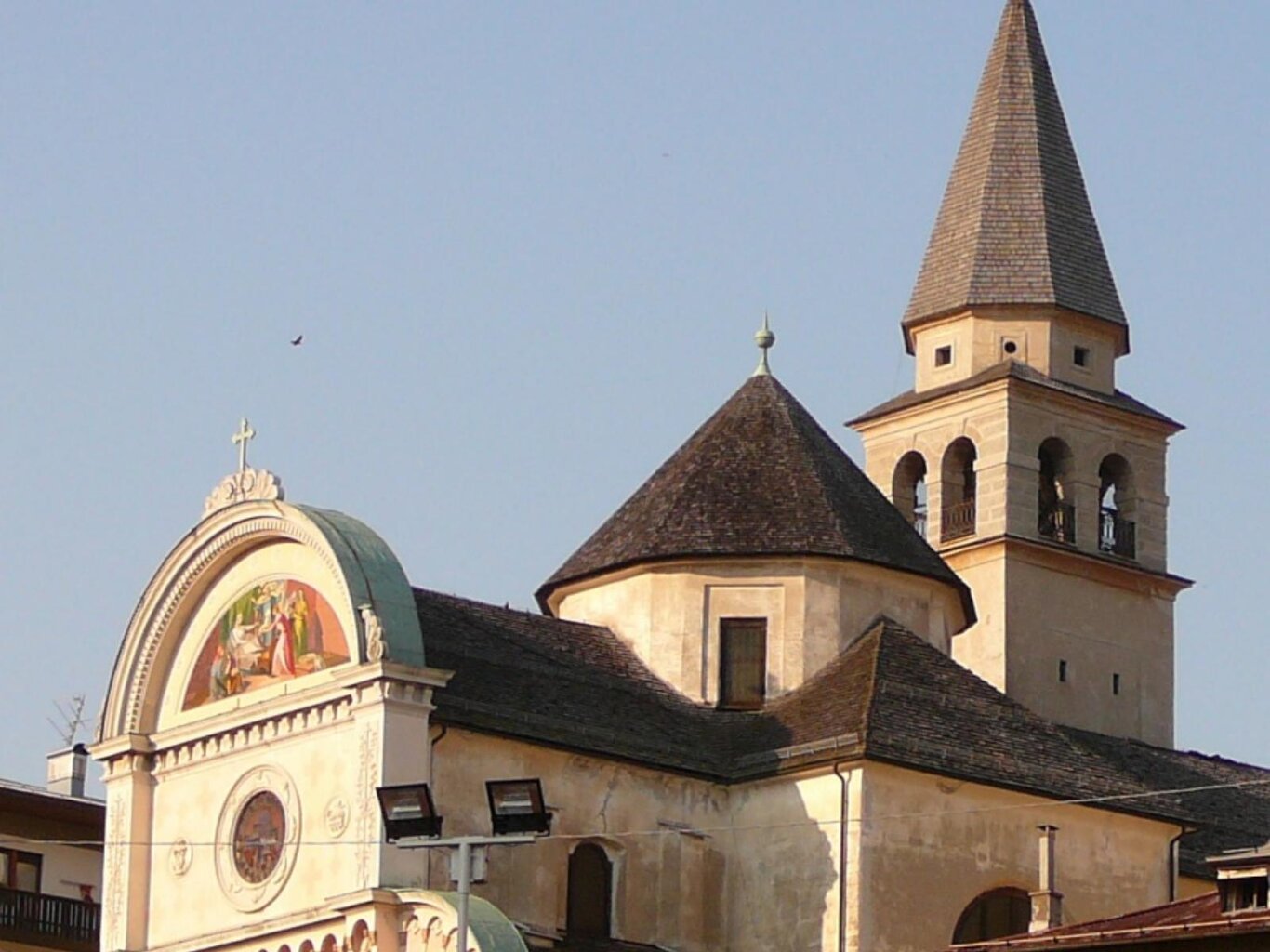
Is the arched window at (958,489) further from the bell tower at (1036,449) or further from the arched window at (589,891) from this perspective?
the arched window at (589,891)

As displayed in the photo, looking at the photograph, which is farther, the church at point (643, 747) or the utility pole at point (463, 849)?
the church at point (643, 747)

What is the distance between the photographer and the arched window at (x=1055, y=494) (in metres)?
71.8

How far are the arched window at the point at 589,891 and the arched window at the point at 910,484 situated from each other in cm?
2379

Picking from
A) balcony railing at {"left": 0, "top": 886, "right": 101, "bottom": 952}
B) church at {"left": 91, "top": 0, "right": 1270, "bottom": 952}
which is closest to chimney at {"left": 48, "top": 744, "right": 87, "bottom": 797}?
balcony railing at {"left": 0, "top": 886, "right": 101, "bottom": 952}

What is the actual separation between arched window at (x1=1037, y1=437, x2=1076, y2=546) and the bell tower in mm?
26

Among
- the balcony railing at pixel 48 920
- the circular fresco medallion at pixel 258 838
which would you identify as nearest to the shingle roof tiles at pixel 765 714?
the circular fresco medallion at pixel 258 838

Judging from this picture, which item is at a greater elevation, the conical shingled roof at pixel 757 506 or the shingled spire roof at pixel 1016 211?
the shingled spire roof at pixel 1016 211

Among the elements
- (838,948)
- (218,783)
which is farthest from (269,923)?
(838,948)

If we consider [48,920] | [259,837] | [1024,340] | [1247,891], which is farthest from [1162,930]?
[1024,340]

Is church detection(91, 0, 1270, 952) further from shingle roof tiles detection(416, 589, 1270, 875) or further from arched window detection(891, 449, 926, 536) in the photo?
arched window detection(891, 449, 926, 536)

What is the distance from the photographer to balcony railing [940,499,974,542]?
7144cm

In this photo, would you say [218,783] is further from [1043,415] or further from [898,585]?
[1043,415]

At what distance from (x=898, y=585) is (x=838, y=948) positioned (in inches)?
299

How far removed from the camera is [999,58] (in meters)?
76.1
